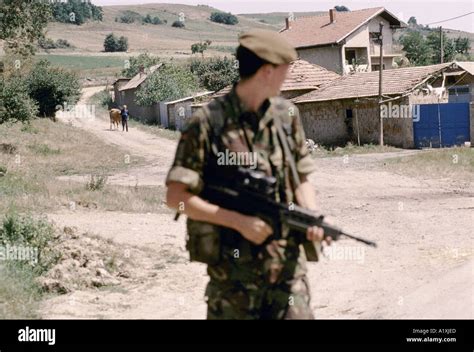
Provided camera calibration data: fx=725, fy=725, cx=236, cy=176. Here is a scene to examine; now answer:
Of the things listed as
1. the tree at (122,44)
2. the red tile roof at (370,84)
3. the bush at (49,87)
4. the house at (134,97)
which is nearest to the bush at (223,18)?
the tree at (122,44)

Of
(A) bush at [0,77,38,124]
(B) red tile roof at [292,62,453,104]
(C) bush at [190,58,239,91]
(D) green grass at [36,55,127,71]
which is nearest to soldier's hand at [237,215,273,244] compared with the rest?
(A) bush at [0,77,38,124]

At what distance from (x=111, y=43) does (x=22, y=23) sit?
224 feet

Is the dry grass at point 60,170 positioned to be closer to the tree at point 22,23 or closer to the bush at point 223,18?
the tree at point 22,23

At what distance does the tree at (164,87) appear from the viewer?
44469 millimetres

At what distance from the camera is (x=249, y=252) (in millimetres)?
3553

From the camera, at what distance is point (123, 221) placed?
41.7 ft

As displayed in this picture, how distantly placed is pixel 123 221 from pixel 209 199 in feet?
30.7

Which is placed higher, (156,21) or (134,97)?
(156,21)

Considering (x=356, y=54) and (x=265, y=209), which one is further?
(x=356, y=54)

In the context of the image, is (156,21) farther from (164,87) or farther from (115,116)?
(115,116)

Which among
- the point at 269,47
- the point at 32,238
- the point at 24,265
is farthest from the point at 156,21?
the point at 269,47
